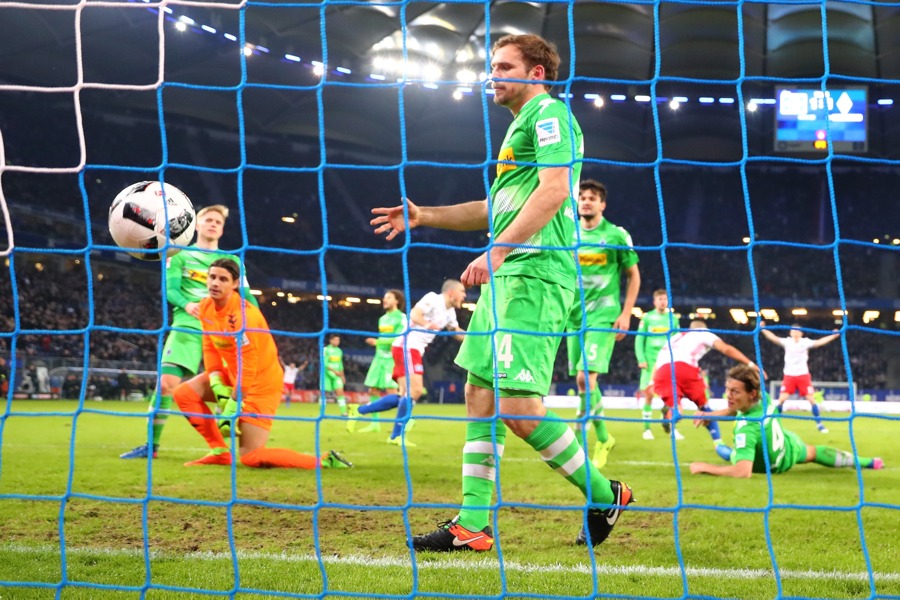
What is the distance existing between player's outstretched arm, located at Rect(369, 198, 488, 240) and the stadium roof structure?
14883mm

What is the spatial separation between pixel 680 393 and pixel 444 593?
597 cm

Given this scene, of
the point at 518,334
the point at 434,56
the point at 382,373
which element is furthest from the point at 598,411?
the point at 434,56

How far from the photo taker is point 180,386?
5879mm

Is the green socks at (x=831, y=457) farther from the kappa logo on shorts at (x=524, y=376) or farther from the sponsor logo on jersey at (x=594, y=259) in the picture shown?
the kappa logo on shorts at (x=524, y=376)

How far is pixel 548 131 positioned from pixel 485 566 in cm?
166

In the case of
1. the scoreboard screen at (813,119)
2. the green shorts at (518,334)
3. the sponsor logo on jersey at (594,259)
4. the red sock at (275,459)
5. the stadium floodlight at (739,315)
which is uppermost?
the scoreboard screen at (813,119)

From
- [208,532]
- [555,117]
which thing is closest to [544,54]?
[555,117]

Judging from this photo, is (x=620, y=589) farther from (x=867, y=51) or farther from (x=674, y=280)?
(x=674, y=280)

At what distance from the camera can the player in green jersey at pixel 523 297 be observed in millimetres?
3111

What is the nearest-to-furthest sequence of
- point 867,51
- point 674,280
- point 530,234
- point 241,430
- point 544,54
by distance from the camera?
point 530,234, point 544,54, point 241,430, point 867,51, point 674,280

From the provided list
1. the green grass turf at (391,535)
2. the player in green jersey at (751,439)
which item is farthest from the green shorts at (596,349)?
the player in green jersey at (751,439)

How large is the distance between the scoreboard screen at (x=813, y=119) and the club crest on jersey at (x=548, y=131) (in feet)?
65.1

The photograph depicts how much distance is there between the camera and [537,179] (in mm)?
3400

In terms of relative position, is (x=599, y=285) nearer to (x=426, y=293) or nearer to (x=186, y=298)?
(x=186, y=298)
